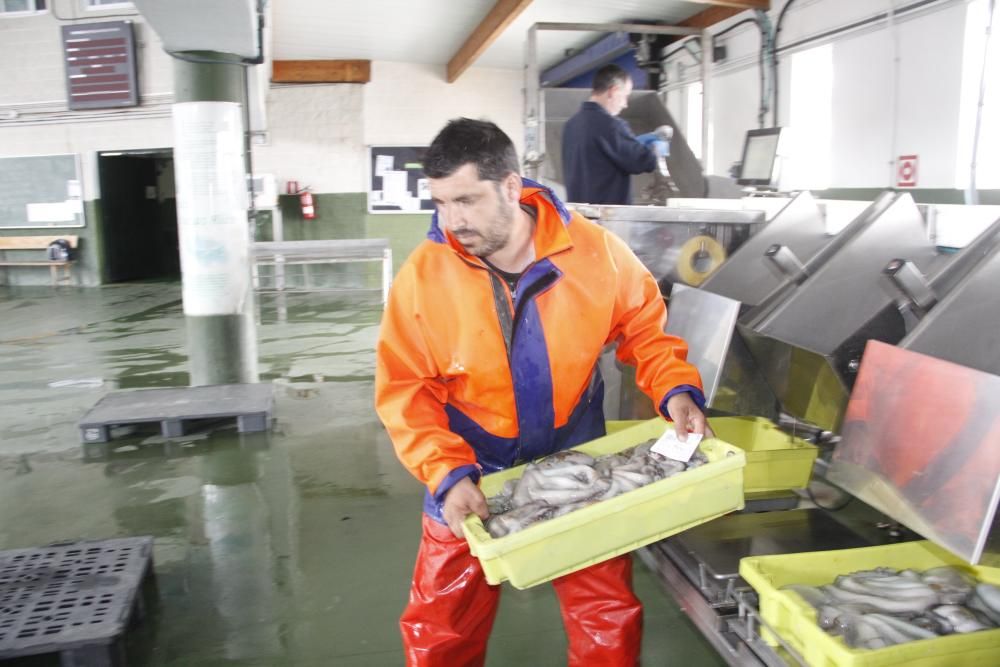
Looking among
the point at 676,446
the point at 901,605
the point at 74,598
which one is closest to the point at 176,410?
the point at 74,598

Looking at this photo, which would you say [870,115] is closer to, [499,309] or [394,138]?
[499,309]

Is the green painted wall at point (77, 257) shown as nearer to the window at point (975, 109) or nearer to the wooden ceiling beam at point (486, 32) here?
the wooden ceiling beam at point (486, 32)

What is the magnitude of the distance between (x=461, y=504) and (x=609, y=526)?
29 cm

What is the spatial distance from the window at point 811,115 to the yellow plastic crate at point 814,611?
15.5 ft

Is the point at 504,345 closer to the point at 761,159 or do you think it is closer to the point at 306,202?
the point at 761,159

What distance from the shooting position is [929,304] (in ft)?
5.60

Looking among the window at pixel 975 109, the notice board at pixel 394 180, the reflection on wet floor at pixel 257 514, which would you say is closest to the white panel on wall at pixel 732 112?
the window at pixel 975 109

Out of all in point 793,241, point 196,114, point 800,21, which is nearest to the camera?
point 793,241

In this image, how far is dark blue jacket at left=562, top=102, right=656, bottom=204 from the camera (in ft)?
12.3

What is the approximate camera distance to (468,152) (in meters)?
1.51

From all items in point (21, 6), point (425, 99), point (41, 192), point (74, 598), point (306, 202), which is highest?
point (21, 6)

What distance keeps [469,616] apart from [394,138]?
888 centimetres

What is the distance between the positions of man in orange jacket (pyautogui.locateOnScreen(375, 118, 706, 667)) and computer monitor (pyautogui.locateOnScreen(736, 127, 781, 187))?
6.95ft

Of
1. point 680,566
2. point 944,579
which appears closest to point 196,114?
point 680,566
